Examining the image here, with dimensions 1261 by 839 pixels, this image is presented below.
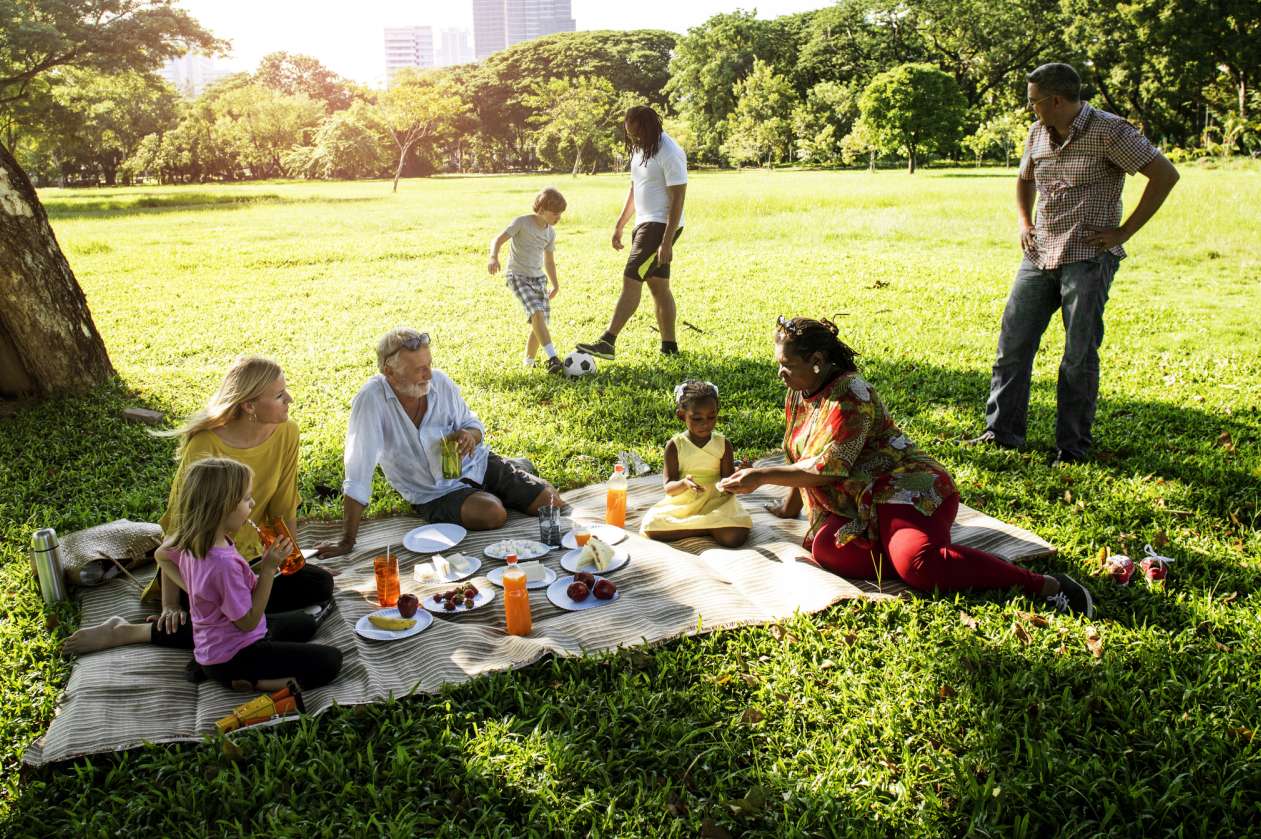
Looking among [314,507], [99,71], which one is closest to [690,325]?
[314,507]

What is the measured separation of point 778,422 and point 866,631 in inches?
117

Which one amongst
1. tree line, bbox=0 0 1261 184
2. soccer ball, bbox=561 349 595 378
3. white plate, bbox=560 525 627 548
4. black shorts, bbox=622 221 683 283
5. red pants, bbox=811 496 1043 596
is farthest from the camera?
tree line, bbox=0 0 1261 184

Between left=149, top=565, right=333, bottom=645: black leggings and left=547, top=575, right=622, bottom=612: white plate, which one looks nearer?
left=149, top=565, right=333, bottom=645: black leggings

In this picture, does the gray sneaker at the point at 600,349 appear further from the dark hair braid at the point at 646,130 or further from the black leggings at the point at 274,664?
the black leggings at the point at 274,664

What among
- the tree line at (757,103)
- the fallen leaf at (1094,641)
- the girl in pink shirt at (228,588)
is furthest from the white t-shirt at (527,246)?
the tree line at (757,103)

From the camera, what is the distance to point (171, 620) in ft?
11.7

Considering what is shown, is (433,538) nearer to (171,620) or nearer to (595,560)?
(595,560)

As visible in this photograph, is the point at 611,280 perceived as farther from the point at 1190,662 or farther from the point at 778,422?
the point at 1190,662

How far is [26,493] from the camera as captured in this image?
5562mm

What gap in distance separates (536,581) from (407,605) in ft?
2.18

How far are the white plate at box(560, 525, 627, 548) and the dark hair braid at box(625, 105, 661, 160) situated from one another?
4769mm

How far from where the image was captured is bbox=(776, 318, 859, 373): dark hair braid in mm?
4051

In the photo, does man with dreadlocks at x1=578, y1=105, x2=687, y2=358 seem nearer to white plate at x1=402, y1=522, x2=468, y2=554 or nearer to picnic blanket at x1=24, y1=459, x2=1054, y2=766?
picnic blanket at x1=24, y1=459, x2=1054, y2=766

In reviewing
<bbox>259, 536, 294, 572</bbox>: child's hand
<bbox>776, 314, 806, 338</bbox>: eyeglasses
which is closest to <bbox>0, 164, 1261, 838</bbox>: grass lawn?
<bbox>259, 536, 294, 572</bbox>: child's hand
